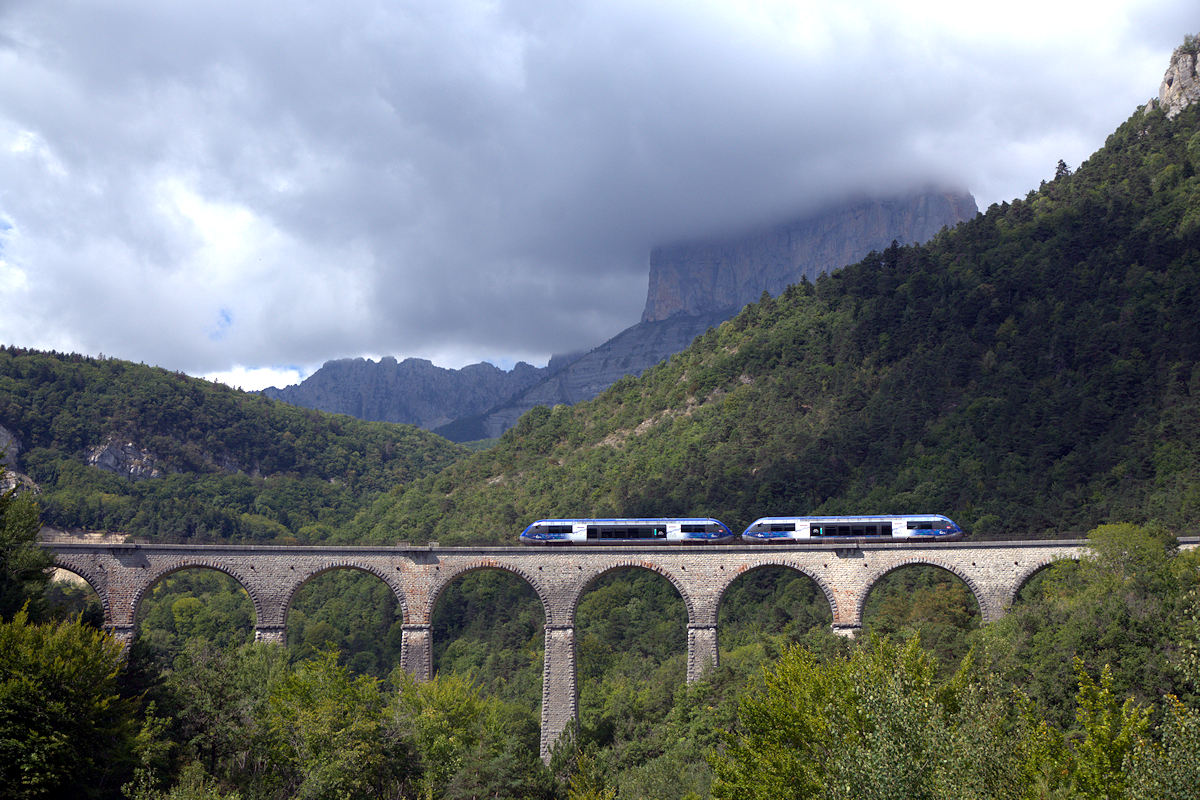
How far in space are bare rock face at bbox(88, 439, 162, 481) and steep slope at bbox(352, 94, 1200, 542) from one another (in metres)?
35.8

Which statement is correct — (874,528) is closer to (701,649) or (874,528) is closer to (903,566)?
(903,566)

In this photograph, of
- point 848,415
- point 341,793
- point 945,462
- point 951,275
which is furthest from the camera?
point 951,275

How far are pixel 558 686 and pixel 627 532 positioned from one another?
28.5ft

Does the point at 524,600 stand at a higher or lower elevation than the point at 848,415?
lower

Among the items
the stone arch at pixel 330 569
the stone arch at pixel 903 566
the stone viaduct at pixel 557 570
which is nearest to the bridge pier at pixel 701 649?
the stone viaduct at pixel 557 570

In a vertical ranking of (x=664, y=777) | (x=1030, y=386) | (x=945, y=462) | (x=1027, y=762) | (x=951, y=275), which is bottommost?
(x=664, y=777)

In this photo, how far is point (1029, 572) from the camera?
45969mm

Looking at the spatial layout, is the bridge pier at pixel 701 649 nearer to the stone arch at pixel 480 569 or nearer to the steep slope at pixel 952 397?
the stone arch at pixel 480 569

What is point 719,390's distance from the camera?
298 ft

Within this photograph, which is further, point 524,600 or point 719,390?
point 719,390

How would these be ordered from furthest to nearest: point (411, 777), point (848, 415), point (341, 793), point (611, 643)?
point (848, 415) < point (611, 643) < point (411, 777) < point (341, 793)

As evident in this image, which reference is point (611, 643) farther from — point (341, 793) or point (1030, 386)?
point (341, 793)

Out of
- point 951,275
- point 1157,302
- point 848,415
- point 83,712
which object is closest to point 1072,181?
point 951,275

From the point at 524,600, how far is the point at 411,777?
47.6 metres
